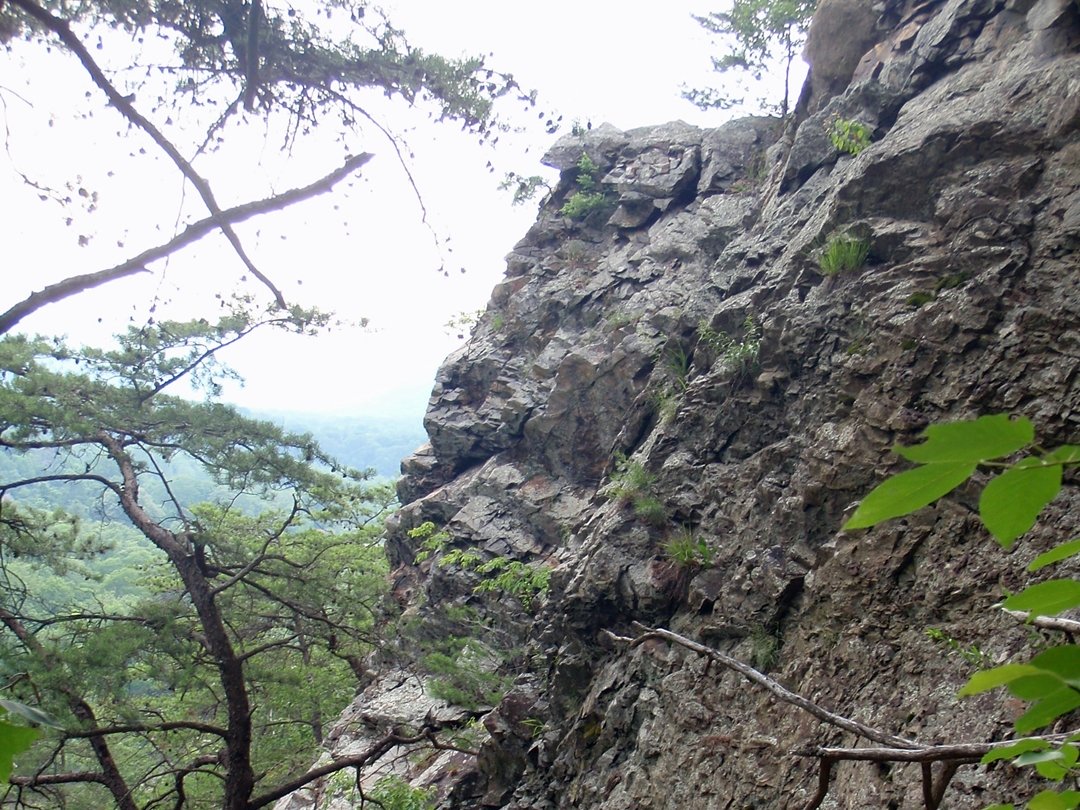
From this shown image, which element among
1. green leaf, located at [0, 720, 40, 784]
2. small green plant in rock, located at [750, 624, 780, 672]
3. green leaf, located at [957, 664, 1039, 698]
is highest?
green leaf, located at [0, 720, 40, 784]

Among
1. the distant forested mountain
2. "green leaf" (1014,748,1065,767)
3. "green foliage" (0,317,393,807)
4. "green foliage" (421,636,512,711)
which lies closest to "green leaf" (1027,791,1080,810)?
"green leaf" (1014,748,1065,767)

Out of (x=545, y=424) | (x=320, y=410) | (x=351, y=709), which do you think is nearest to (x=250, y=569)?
(x=351, y=709)

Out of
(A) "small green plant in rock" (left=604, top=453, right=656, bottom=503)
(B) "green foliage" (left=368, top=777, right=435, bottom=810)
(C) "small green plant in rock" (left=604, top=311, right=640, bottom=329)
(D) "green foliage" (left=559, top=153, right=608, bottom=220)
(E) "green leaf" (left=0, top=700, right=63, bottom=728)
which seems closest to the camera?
(E) "green leaf" (left=0, top=700, right=63, bottom=728)

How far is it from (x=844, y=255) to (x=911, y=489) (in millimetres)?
5491

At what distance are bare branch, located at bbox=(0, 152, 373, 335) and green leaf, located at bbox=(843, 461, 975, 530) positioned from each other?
14.2 feet

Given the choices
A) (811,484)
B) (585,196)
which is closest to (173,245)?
(811,484)

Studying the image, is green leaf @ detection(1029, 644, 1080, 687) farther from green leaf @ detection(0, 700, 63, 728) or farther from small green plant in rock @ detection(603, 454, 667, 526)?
small green plant in rock @ detection(603, 454, 667, 526)

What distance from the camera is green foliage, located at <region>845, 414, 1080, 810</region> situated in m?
0.45

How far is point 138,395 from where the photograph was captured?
8.28 meters

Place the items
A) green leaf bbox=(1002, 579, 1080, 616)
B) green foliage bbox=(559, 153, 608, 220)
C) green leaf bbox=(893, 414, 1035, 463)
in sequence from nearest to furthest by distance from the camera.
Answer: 1. green leaf bbox=(893, 414, 1035, 463)
2. green leaf bbox=(1002, 579, 1080, 616)
3. green foliage bbox=(559, 153, 608, 220)

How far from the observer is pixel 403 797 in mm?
6887

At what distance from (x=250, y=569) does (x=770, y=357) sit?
5.20 m

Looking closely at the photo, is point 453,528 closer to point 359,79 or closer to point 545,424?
point 545,424

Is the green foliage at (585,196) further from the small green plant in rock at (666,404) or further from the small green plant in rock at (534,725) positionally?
the small green plant in rock at (534,725)
